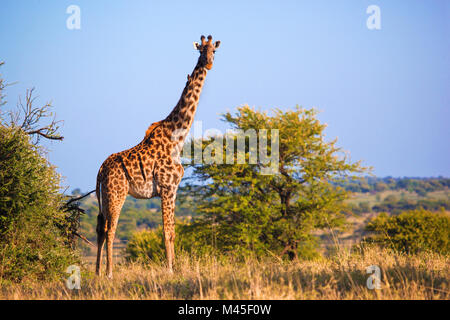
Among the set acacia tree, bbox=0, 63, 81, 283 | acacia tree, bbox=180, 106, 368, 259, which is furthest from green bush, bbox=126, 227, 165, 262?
acacia tree, bbox=0, 63, 81, 283

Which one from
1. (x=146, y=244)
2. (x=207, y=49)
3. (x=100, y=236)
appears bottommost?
(x=146, y=244)

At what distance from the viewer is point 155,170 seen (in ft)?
31.0

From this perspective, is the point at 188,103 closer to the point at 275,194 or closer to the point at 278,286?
the point at 278,286

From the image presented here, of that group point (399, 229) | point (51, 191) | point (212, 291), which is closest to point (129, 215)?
point (399, 229)

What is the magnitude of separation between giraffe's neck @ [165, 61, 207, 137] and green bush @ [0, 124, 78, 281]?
10.8 ft

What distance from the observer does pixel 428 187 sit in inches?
4710

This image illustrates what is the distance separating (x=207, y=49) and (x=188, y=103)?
3.96 feet

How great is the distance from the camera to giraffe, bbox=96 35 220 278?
9.23m

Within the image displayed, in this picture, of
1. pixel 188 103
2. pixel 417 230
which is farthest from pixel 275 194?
pixel 188 103

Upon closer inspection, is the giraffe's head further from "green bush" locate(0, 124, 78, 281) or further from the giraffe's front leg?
"green bush" locate(0, 124, 78, 281)

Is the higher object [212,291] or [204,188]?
[204,188]

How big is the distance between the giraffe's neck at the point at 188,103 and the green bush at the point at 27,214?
3296mm
